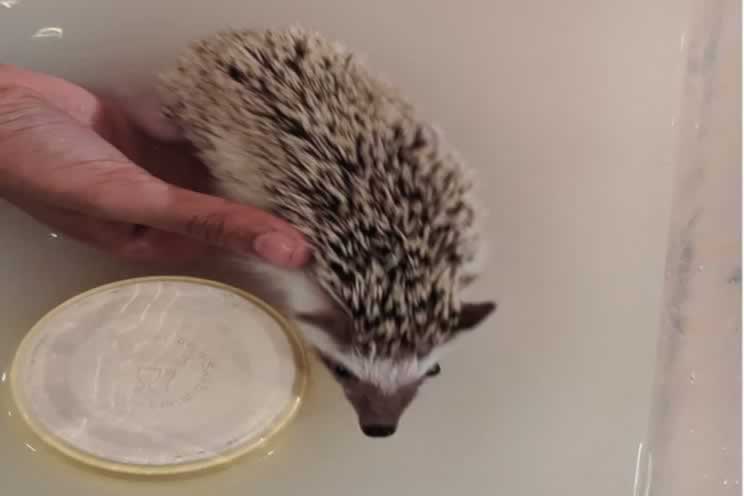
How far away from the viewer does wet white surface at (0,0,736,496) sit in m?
1.31

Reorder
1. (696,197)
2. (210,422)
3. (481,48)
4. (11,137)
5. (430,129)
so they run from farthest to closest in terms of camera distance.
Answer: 1. (481,48)
2. (696,197)
3. (430,129)
4. (11,137)
5. (210,422)

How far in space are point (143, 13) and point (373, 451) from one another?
116cm

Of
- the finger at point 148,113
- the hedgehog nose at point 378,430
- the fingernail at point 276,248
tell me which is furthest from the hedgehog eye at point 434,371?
the finger at point 148,113

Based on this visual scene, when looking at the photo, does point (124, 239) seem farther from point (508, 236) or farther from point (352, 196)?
point (508, 236)

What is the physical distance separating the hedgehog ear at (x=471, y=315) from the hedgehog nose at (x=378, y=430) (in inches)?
8.0

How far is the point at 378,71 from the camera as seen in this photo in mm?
→ 1745

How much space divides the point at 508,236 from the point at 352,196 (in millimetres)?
451

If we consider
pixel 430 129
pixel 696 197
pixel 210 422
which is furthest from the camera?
pixel 696 197

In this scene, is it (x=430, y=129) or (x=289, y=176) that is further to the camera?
(x=430, y=129)

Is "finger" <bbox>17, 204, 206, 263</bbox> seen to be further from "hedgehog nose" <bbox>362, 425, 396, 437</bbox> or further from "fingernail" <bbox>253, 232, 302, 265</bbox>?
"hedgehog nose" <bbox>362, 425, 396, 437</bbox>

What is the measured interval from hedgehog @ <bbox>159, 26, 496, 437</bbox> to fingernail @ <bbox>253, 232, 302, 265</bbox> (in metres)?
0.05

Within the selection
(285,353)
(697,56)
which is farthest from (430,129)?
(697,56)

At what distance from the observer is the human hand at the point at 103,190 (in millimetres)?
1264

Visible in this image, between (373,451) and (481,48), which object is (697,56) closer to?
(481,48)
